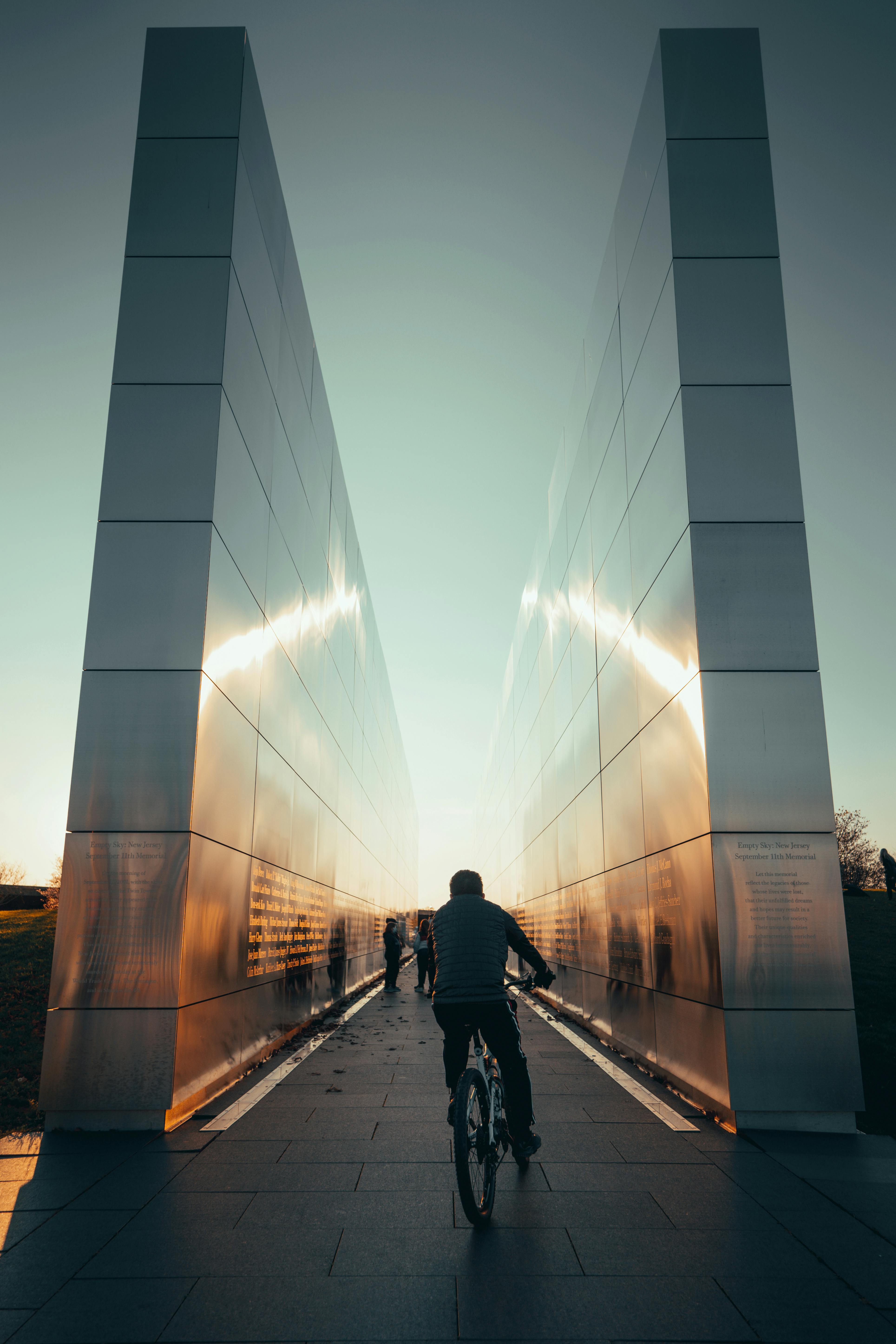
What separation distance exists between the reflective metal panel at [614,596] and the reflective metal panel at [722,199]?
10.7 ft

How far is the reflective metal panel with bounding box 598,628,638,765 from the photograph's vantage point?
10.6 m

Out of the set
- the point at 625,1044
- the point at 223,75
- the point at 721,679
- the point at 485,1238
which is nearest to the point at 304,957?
the point at 625,1044

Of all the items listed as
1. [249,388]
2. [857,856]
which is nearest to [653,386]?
[249,388]

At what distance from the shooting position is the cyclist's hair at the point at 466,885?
5.27m

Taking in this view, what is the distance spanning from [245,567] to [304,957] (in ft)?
21.1

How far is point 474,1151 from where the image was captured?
4.40 metres

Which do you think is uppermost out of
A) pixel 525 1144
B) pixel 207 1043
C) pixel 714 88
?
pixel 714 88

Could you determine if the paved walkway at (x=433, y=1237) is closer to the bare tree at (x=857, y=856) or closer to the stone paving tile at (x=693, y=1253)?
the stone paving tile at (x=693, y=1253)

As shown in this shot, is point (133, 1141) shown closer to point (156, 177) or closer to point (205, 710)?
point (205, 710)

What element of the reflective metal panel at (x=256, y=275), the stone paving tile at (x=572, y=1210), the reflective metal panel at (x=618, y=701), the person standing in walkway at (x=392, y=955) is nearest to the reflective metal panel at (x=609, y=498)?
the reflective metal panel at (x=618, y=701)

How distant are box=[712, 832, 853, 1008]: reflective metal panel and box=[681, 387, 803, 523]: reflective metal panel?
2923 millimetres

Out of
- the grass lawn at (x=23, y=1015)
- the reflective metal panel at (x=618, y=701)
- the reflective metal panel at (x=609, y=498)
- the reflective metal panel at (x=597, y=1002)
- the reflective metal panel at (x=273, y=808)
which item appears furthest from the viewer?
the reflective metal panel at (x=597, y=1002)

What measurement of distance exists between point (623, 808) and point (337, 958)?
8255 millimetres

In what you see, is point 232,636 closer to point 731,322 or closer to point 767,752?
point 767,752
